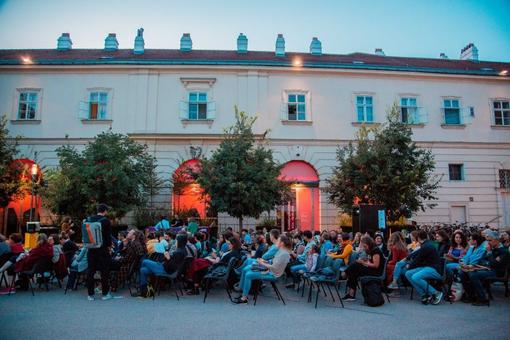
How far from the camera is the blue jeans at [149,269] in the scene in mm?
7762

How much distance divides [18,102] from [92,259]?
17.0 meters

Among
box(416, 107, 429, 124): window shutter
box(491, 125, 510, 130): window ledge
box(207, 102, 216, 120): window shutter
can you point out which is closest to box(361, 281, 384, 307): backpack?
box(207, 102, 216, 120): window shutter

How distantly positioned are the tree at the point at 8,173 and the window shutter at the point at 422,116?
2194 cm

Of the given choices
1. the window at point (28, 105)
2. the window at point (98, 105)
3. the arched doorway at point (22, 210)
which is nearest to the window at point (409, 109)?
the window at point (98, 105)

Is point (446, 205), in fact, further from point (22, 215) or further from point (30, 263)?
point (22, 215)

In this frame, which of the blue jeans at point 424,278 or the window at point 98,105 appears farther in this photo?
the window at point 98,105

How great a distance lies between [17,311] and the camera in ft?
21.0

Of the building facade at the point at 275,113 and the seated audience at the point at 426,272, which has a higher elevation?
the building facade at the point at 275,113

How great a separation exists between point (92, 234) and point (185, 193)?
11348 mm

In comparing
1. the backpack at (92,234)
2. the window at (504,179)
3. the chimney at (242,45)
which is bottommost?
A: the backpack at (92,234)

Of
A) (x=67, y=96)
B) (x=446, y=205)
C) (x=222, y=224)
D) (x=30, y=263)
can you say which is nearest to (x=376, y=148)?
(x=446, y=205)

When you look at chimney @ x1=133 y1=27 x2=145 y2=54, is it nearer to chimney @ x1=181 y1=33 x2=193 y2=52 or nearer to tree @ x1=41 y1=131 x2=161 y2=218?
chimney @ x1=181 y1=33 x2=193 y2=52

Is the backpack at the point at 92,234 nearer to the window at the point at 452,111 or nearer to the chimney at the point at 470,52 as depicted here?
the window at the point at 452,111

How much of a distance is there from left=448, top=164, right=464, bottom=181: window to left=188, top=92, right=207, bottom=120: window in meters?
14.5
